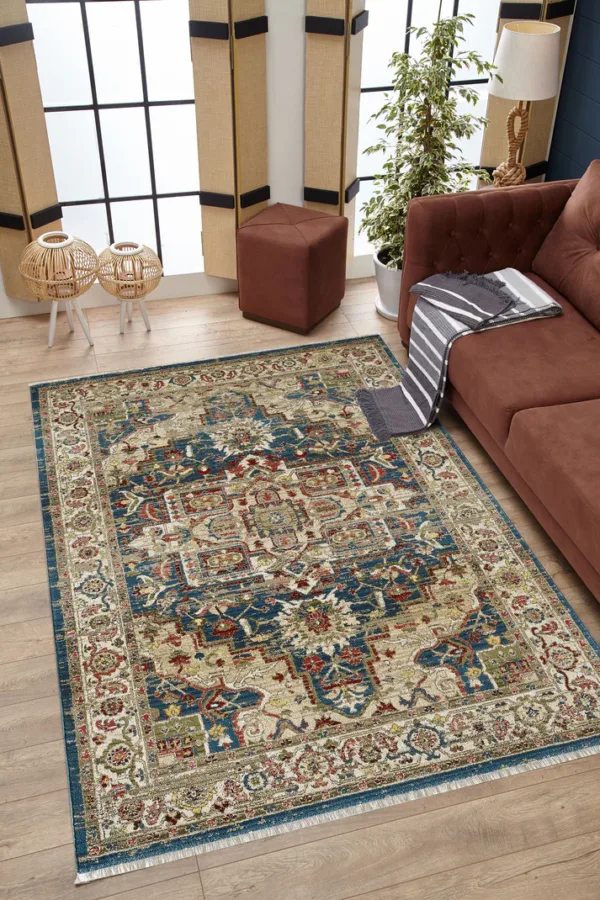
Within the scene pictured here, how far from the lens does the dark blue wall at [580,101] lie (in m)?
4.60

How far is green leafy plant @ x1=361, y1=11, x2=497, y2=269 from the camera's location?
4.25 meters

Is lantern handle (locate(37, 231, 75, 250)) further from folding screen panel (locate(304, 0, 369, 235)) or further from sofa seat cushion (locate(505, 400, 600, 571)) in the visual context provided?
sofa seat cushion (locate(505, 400, 600, 571))

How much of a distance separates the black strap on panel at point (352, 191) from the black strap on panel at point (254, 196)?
423mm

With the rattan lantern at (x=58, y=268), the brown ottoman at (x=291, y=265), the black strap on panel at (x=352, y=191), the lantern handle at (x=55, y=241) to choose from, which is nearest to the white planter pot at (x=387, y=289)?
the brown ottoman at (x=291, y=265)

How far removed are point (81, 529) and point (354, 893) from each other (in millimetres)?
1719

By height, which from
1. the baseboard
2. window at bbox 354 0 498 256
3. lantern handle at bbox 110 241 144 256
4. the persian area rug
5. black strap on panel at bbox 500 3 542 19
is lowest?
the persian area rug

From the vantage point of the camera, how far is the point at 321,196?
484 cm

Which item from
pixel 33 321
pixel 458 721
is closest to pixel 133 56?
pixel 33 321

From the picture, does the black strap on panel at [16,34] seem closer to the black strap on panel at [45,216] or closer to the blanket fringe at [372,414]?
the black strap on panel at [45,216]

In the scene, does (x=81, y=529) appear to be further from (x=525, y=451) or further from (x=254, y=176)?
(x=254, y=176)

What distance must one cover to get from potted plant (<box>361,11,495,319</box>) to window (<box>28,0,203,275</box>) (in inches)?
40.1

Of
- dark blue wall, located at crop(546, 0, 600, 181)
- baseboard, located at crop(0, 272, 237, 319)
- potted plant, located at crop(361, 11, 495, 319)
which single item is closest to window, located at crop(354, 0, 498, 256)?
potted plant, located at crop(361, 11, 495, 319)

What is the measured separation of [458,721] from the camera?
9.16ft

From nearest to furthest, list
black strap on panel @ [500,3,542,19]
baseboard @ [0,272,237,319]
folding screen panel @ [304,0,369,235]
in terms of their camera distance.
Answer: folding screen panel @ [304,0,369,235] < black strap on panel @ [500,3,542,19] < baseboard @ [0,272,237,319]
